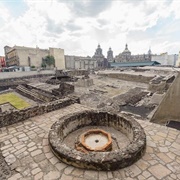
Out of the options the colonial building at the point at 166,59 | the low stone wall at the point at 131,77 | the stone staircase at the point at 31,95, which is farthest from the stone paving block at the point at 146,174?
the colonial building at the point at 166,59

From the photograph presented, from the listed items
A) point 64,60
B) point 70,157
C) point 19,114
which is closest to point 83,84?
point 19,114

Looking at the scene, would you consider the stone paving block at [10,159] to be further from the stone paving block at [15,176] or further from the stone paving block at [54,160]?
the stone paving block at [54,160]

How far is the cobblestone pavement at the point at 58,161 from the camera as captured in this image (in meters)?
3.29

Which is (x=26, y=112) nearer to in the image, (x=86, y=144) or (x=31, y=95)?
(x=86, y=144)

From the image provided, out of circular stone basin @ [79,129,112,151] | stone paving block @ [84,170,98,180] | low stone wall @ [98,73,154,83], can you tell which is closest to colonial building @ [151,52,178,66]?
low stone wall @ [98,73,154,83]

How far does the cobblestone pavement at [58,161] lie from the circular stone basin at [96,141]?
0.88 m

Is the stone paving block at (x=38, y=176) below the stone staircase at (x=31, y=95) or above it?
above

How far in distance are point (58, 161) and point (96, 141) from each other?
1458 millimetres

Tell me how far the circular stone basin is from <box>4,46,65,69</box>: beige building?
42.6m

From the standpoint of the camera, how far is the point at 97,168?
11.2ft

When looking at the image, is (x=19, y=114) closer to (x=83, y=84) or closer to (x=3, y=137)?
(x=3, y=137)

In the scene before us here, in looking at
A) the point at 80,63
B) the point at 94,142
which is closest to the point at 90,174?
the point at 94,142

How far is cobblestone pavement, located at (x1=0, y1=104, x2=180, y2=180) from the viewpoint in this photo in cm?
329

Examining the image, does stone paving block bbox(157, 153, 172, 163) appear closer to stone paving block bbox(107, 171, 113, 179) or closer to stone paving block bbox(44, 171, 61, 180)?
stone paving block bbox(107, 171, 113, 179)
